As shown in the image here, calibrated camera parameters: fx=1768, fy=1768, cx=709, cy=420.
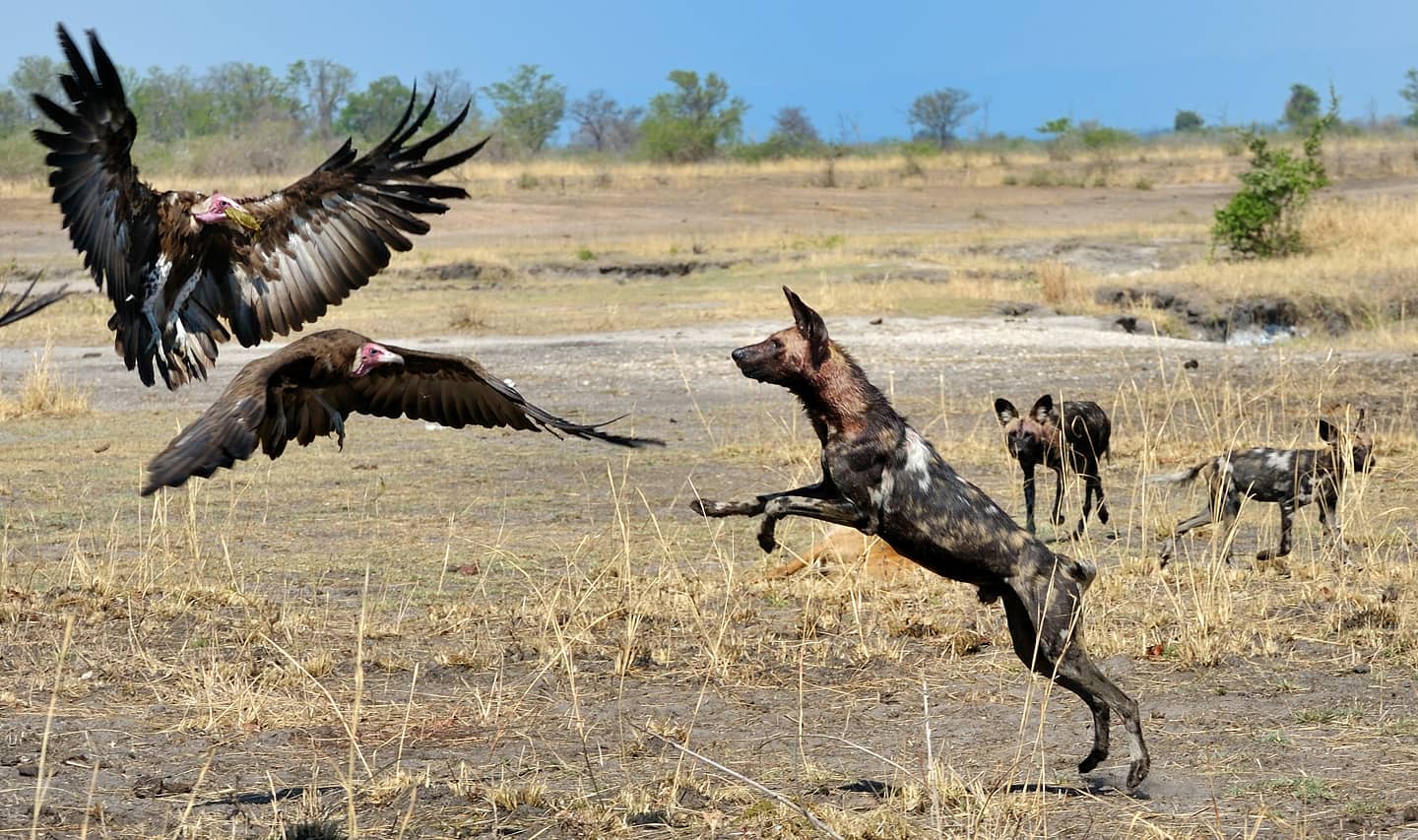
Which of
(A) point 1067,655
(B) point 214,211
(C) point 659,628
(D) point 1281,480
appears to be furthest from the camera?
(D) point 1281,480

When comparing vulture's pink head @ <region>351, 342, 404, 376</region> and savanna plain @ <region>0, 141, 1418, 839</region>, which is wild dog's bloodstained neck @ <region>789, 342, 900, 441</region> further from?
vulture's pink head @ <region>351, 342, 404, 376</region>

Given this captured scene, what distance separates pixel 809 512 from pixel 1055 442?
18.1 feet

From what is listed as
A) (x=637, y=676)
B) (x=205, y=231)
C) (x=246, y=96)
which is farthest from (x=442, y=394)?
(x=246, y=96)

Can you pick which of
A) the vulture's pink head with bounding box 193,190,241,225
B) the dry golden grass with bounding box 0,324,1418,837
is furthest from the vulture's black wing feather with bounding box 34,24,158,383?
the dry golden grass with bounding box 0,324,1418,837

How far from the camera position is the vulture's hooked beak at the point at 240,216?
8.54m

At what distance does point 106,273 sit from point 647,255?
2511cm

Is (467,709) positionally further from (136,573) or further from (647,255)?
(647,255)

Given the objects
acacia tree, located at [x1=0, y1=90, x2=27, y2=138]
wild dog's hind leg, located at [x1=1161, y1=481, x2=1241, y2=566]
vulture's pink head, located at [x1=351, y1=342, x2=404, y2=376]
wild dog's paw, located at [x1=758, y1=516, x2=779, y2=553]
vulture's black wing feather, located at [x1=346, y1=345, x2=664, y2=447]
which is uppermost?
acacia tree, located at [x1=0, y1=90, x2=27, y2=138]

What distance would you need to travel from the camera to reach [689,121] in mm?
66688

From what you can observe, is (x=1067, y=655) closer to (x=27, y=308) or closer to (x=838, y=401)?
(x=838, y=401)

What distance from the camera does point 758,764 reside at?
22.2 ft

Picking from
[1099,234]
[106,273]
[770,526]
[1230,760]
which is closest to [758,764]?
[770,526]

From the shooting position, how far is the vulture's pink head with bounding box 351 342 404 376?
712 cm

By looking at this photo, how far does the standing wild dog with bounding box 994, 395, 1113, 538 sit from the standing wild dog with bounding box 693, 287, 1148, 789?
15.8 feet
